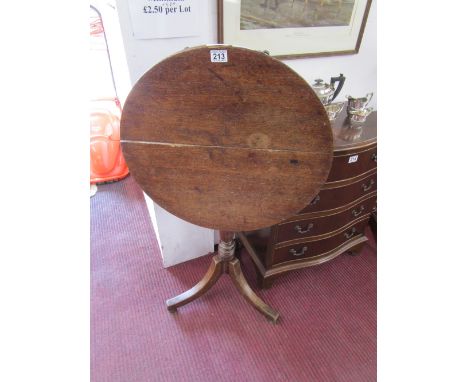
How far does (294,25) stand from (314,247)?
1.25 metres

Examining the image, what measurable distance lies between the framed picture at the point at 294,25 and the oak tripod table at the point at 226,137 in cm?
70

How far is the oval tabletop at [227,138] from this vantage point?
0.80 meters

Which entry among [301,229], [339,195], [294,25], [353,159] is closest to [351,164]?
[353,159]

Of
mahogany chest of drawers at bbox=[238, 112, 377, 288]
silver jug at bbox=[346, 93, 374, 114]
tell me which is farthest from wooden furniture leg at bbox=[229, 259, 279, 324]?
silver jug at bbox=[346, 93, 374, 114]

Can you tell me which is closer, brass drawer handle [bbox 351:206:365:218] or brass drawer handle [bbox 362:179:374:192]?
brass drawer handle [bbox 362:179:374:192]

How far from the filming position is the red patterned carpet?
4.62 ft

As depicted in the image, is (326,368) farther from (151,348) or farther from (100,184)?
(100,184)

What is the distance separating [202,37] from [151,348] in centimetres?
157

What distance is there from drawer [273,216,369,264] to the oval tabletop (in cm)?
60

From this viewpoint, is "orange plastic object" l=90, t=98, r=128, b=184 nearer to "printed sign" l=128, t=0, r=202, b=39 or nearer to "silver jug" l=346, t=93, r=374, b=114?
"printed sign" l=128, t=0, r=202, b=39

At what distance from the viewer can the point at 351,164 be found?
1.33 meters

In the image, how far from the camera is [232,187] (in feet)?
3.30

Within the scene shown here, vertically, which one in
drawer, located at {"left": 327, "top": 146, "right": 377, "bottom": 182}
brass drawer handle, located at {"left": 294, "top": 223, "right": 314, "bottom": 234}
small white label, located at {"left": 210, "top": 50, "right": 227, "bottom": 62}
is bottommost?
brass drawer handle, located at {"left": 294, "top": 223, "right": 314, "bottom": 234}

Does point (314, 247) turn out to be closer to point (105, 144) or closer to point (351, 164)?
point (351, 164)
